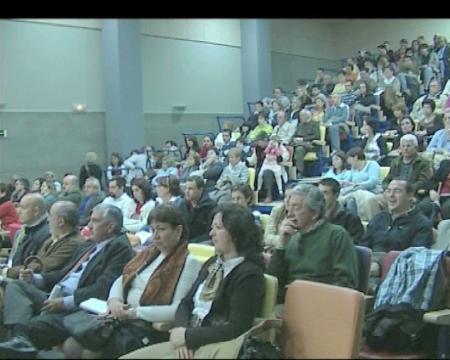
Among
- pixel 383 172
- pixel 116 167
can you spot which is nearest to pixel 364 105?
pixel 383 172

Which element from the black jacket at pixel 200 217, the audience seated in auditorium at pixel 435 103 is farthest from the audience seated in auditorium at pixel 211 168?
the audience seated in auditorium at pixel 435 103

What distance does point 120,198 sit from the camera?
264 inches

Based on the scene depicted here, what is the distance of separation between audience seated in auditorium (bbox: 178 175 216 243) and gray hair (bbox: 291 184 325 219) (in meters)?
0.59

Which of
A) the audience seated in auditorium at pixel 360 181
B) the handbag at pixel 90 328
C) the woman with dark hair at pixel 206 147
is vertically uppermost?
the woman with dark hair at pixel 206 147

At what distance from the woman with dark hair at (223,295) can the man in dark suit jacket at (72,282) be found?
1.98ft

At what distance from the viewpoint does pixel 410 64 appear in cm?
1173

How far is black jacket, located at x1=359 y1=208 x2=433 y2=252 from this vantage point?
3.90 m

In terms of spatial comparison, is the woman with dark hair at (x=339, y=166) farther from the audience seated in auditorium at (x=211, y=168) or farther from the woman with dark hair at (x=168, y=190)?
the woman with dark hair at (x=168, y=190)

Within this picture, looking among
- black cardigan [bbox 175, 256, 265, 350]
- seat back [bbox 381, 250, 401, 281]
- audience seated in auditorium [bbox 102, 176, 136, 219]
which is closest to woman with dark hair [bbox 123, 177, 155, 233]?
audience seated in auditorium [bbox 102, 176, 136, 219]

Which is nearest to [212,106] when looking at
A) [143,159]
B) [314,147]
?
[143,159]

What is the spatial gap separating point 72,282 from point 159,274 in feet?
2.37

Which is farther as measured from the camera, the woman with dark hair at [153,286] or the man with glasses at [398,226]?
the man with glasses at [398,226]

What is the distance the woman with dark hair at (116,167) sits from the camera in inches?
400
